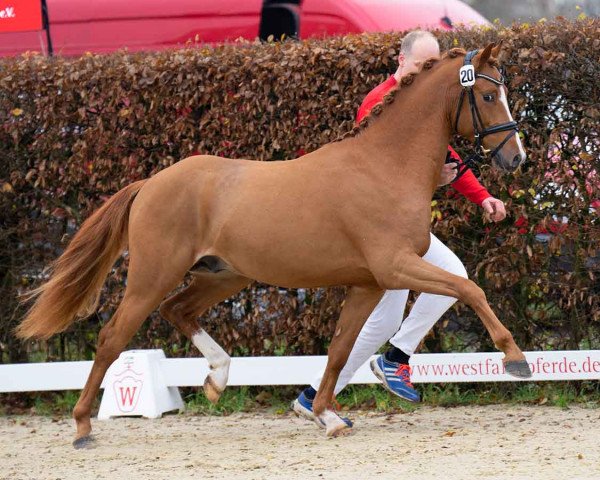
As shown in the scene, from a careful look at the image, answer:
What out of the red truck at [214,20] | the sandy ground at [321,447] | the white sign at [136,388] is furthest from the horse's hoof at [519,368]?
the red truck at [214,20]

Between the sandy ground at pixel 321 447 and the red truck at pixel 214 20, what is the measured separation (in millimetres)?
3703

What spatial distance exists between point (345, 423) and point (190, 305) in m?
1.19

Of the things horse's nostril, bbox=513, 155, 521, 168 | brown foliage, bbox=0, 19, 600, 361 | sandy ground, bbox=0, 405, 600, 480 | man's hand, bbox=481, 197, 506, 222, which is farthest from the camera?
brown foliage, bbox=0, 19, 600, 361

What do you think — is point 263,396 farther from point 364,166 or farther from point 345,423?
point 364,166

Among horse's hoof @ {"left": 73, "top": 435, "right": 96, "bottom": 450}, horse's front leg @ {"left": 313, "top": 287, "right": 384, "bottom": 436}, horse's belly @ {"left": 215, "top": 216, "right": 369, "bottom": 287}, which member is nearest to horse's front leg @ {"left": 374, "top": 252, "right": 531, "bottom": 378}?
horse's belly @ {"left": 215, "top": 216, "right": 369, "bottom": 287}

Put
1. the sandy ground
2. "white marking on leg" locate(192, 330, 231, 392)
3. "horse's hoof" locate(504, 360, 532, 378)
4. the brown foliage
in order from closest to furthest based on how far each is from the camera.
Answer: the sandy ground
"horse's hoof" locate(504, 360, 532, 378)
"white marking on leg" locate(192, 330, 231, 392)
the brown foliage

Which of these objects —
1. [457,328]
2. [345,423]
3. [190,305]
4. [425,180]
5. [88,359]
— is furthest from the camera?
[88,359]

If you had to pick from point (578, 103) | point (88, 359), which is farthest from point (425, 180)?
point (88, 359)

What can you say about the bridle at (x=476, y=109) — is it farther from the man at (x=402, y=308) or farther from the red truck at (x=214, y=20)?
the red truck at (x=214, y=20)

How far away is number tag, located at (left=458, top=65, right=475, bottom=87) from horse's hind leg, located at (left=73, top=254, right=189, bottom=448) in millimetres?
1842

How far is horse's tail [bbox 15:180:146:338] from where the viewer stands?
20.1 ft

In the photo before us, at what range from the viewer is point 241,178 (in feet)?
19.0

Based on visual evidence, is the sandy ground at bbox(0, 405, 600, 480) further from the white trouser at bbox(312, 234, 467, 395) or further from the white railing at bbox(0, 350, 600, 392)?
the white trouser at bbox(312, 234, 467, 395)

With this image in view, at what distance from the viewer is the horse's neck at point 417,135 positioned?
5.47m
